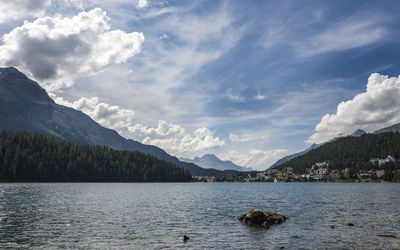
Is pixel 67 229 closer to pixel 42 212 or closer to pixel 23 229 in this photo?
pixel 23 229

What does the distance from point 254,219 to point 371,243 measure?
1904 cm

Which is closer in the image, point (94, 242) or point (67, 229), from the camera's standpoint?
point (94, 242)

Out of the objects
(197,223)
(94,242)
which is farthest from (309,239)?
(94,242)

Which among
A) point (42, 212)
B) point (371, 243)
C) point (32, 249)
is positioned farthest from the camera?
point (42, 212)

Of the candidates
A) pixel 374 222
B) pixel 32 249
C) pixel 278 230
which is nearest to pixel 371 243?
pixel 278 230

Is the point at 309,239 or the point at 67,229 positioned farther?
the point at 67,229

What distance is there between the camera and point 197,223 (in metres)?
50.2

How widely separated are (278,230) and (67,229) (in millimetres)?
34410

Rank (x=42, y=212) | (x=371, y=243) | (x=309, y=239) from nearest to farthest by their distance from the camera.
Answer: (x=371, y=243) → (x=309, y=239) → (x=42, y=212)

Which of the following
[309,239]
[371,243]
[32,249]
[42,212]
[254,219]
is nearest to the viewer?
[32,249]

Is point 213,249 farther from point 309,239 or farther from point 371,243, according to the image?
point 371,243

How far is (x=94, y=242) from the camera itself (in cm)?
3519

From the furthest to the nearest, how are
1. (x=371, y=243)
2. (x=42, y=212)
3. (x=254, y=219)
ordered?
(x=42, y=212) < (x=254, y=219) < (x=371, y=243)

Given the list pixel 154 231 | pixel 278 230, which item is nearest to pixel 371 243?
pixel 278 230
